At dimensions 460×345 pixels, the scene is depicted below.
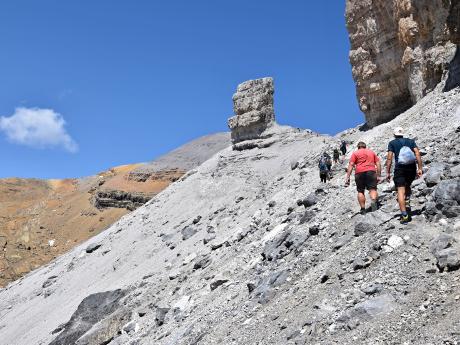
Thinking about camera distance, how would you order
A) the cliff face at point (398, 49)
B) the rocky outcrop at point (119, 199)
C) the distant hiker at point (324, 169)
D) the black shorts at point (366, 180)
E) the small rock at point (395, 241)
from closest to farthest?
the small rock at point (395, 241) → the black shorts at point (366, 180) → the distant hiker at point (324, 169) → the cliff face at point (398, 49) → the rocky outcrop at point (119, 199)

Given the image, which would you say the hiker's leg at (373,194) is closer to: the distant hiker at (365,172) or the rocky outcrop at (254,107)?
the distant hiker at (365,172)

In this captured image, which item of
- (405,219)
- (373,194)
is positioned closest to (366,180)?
(373,194)

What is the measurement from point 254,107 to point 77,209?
34472 millimetres

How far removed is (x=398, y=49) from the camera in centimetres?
2341

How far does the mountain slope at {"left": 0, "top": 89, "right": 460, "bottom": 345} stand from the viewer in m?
7.37

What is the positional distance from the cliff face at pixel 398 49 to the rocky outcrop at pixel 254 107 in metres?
10.4

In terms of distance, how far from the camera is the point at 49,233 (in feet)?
184

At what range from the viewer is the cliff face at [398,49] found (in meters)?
19.9

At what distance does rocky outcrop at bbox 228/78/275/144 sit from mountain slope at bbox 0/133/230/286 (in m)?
23.4

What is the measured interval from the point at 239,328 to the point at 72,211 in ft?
185

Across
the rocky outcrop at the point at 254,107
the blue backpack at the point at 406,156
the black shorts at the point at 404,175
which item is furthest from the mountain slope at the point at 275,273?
the rocky outcrop at the point at 254,107

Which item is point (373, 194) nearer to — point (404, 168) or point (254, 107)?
point (404, 168)

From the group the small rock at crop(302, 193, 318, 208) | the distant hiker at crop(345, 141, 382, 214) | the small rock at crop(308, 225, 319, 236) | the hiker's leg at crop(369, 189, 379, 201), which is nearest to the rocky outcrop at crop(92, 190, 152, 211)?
the small rock at crop(302, 193, 318, 208)

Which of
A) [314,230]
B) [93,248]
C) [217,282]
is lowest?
[93,248]
